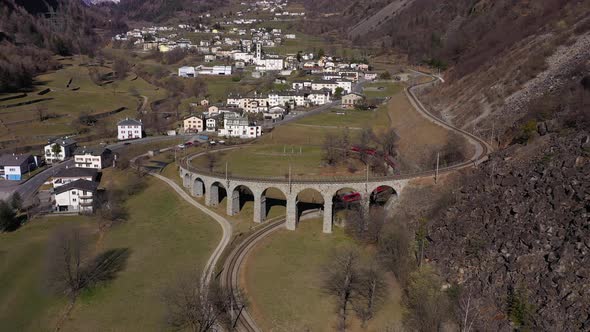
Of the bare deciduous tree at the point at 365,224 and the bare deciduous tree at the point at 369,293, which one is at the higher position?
the bare deciduous tree at the point at 365,224

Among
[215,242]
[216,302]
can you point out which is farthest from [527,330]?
[215,242]

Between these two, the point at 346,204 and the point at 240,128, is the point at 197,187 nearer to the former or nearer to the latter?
the point at 346,204

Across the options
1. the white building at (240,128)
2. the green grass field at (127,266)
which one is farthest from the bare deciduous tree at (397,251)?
the white building at (240,128)

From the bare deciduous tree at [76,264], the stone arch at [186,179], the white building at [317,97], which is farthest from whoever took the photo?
the white building at [317,97]

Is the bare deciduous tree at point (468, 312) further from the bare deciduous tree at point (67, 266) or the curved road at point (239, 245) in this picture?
the bare deciduous tree at point (67, 266)

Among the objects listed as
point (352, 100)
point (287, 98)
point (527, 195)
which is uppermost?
point (352, 100)

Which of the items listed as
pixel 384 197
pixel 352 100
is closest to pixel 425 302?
pixel 384 197

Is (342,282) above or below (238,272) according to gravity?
above
